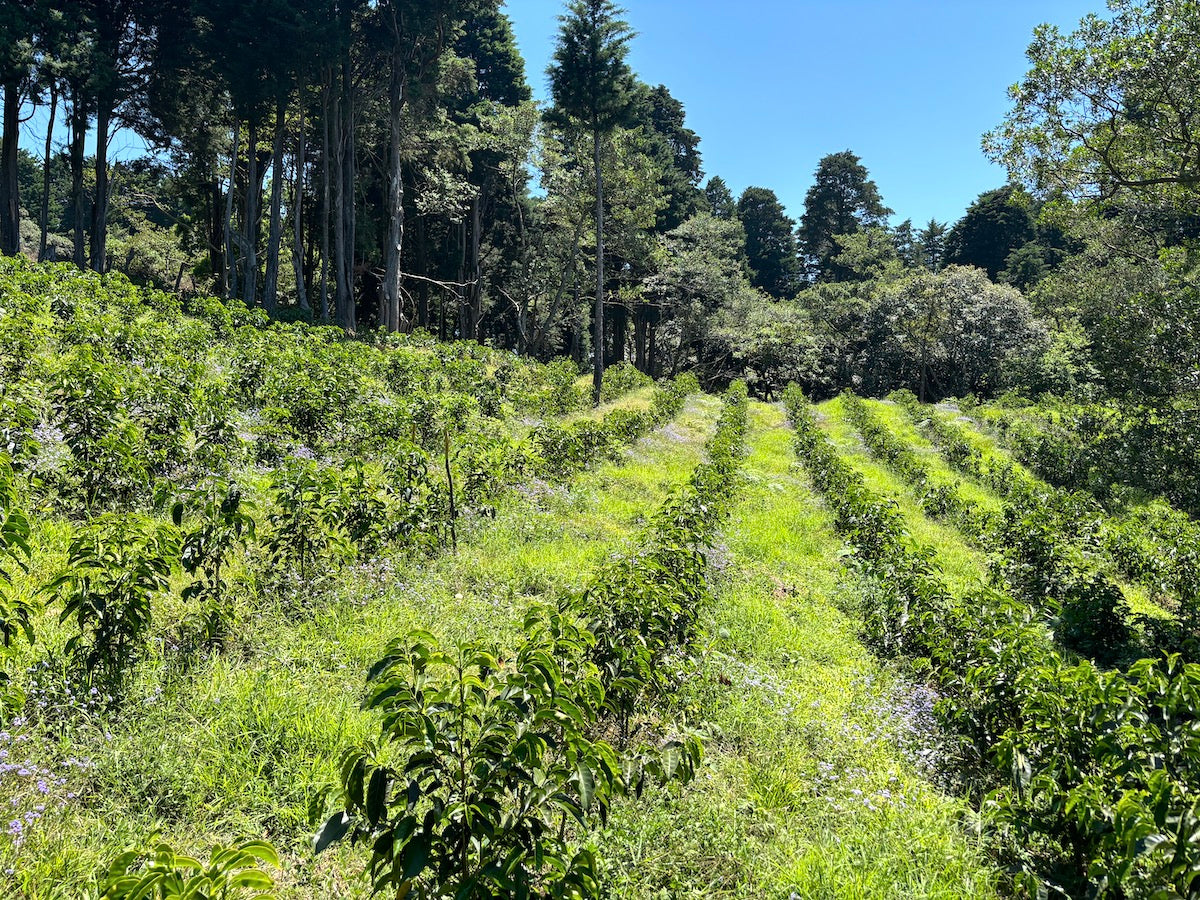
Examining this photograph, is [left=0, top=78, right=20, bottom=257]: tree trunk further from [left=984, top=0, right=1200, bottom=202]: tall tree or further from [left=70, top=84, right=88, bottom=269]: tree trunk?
[left=984, top=0, right=1200, bottom=202]: tall tree

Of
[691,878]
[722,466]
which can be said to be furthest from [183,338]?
[691,878]

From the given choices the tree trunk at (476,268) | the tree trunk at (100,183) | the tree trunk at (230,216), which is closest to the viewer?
the tree trunk at (100,183)

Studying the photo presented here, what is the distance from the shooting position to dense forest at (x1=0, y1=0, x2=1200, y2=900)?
262 cm

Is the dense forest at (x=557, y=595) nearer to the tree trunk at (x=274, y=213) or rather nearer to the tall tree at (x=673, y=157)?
the tree trunk at (x=274, y=213)

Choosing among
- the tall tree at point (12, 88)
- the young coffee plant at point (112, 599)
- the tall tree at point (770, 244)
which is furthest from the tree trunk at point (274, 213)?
the tall tree at point (770, 244)

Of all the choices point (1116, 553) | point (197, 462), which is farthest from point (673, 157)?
point (197, 462)

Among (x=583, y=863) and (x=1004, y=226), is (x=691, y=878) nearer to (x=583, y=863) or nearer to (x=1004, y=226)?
(x=583, y=863)

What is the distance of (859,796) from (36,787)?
422 centimetres

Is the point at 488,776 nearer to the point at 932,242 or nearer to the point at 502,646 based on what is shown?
the point at 502,646

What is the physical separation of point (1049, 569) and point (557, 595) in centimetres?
653

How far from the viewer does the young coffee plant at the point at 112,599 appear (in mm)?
3477

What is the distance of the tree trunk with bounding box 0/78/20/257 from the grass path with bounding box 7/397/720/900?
2502 cm

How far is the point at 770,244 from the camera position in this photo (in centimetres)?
6512

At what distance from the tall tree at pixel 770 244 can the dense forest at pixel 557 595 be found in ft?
142
